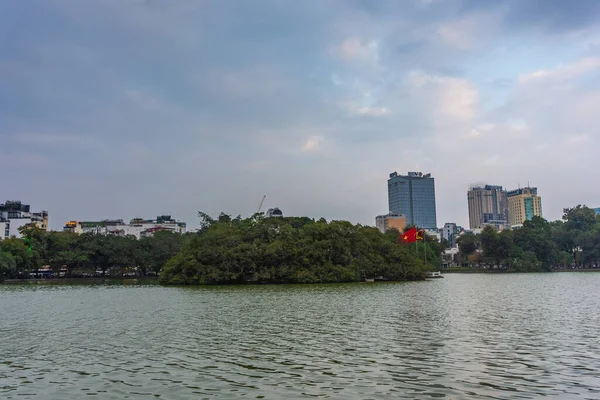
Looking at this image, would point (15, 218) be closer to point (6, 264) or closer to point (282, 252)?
point (6, 264)

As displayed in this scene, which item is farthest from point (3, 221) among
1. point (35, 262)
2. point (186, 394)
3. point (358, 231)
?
point (186, 394)

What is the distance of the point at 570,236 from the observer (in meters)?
113

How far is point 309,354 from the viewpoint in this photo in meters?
15.9

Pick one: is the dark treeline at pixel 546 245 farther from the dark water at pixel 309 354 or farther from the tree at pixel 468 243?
the dark water at pixel 309 354

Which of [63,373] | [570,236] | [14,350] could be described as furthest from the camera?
[570,236]

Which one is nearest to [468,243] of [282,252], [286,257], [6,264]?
[286,257]

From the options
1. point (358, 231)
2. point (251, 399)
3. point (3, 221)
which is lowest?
point (251, 399)

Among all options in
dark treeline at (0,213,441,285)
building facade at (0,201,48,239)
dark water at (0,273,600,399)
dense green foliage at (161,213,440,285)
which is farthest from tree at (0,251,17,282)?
building facade at (0,201,48,239)

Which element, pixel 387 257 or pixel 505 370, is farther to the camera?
pixel 387 257

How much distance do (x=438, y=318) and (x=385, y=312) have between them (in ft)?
11.1

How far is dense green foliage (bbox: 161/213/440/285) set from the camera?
64125 millimetres

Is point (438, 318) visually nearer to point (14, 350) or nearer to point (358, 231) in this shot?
point (14, 350)

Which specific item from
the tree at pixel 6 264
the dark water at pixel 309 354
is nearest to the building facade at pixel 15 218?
the tree at pixel 6 264

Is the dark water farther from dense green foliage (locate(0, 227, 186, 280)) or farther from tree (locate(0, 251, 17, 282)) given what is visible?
dense green foliage (locate(0, 227, 186, 280))
